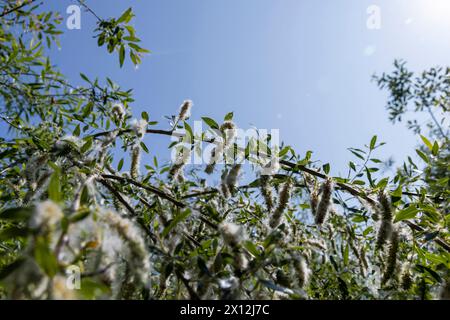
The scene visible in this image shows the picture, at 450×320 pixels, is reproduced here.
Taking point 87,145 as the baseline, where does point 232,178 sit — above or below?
below

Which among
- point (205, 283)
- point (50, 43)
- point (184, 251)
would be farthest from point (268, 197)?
point (50, 43)

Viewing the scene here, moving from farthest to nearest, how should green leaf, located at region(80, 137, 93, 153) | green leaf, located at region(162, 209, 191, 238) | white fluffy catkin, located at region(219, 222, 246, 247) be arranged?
green leaf, located at region(80, 137, 93, 153), green leaf, located at region(162, 209, 191, 238), white fluffy catkin, located at region(219, 222, 246, 247)

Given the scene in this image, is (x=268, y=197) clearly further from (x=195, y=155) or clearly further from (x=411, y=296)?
(x=411, y=296)

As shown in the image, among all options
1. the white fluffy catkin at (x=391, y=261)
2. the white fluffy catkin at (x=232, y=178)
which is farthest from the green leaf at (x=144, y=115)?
the white fluffy catkin at (x=391, y=261)

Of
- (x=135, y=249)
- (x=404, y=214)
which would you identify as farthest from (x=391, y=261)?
(x=135, y=249)

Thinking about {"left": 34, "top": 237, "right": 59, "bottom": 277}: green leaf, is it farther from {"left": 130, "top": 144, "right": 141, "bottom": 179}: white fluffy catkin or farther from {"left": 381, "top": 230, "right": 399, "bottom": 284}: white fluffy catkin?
{"left": 130, "top": 144, "right": 141, "bottom": 179}: white fluffy catkin

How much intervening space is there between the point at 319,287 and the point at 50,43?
3.52 metres

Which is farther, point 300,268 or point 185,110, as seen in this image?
point 185,110

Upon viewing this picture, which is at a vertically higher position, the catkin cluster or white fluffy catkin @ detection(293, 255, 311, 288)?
the catkin cluster

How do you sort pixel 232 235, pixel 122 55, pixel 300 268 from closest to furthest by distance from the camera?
pixel 232 235 → pixel 300 268 → pixel 122 55

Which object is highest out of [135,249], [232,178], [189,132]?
[189,132]

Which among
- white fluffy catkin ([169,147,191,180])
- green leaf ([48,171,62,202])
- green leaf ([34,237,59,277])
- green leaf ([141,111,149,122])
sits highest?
green leaf ([141,111,149,122])

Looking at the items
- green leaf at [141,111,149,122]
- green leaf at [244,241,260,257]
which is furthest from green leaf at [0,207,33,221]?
green leaf at [141,111,149,122]

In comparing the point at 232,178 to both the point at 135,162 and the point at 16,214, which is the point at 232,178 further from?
the point at 16,214
